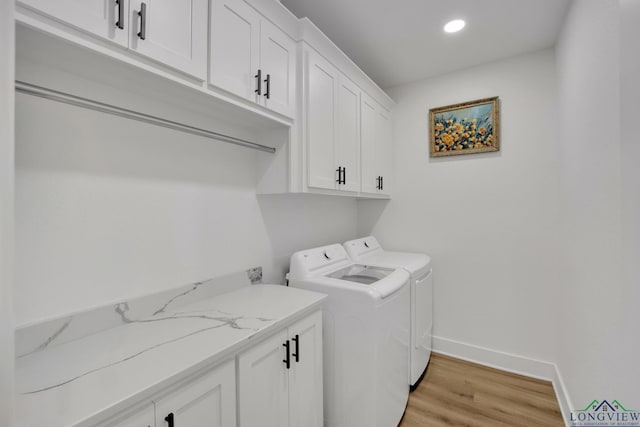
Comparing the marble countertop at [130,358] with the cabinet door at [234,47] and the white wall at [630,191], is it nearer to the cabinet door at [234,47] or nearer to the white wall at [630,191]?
the cabinet door at [234,47]

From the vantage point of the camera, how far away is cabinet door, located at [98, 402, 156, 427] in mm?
732

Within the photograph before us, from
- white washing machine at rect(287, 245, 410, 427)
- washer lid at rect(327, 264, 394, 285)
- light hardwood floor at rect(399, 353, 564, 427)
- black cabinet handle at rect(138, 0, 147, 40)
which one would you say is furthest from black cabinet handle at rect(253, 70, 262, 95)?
light hardwood floor at rect(399, 353, 564, 427)

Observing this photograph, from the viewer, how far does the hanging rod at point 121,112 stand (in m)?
0.88

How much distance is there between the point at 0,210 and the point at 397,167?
2.82m

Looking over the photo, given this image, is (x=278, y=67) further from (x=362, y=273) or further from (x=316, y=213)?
(x=362, y=273)

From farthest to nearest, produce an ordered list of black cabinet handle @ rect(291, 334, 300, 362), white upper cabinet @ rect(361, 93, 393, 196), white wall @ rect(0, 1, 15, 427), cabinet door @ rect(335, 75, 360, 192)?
white upper cabinet @ rect(361, 93, 393, 196), cabinet door @ rect(335, 75, 360, 192), black cabinet handle @ rect(291, 334, 300, 362), white wall @ rect(0, 1, 15, 427)

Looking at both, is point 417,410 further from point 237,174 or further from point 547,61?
point 547,61

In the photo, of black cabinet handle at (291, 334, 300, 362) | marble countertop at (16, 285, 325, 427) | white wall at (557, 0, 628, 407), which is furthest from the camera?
black cabinet handle at (291, 334, 300, 362)

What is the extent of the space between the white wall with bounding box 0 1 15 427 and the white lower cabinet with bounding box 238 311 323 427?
0.64 meters

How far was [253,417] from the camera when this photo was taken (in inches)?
44.2

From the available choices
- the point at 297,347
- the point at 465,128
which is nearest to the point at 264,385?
the point at 297,347

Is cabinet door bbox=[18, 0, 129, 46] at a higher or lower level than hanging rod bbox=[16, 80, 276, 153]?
higher

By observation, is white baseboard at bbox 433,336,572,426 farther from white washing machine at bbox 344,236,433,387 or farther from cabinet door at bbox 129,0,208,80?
cabinet door at bbox 129,0,208,80

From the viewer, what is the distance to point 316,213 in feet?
8.07
